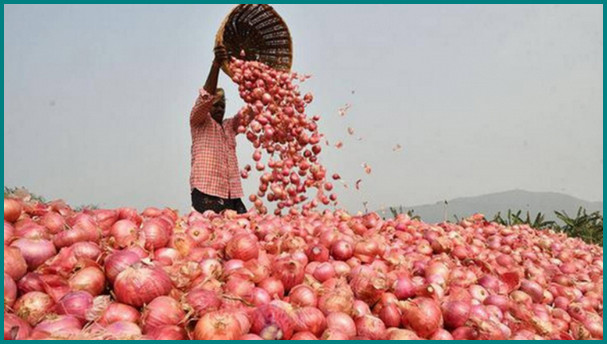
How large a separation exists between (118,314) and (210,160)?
4.40 metres

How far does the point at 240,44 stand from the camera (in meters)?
6.32

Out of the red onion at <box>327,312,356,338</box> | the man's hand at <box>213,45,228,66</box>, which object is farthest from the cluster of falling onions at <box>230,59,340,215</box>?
the red onion at <box>327,312,356,338</box>

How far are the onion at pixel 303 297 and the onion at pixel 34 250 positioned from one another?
115cm

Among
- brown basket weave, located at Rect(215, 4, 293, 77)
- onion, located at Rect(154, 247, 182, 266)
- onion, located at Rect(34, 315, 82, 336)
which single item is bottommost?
onion, located at Rect(34, 315, 82, 336)

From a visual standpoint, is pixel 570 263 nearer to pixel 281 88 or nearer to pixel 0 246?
pixel 281 88

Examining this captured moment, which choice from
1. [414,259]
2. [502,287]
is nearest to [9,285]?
[414,259]

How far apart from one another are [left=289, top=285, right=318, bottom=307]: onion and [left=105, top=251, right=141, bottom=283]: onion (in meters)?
0.69

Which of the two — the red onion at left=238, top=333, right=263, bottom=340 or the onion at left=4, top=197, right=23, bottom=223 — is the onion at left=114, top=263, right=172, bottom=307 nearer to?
the red onion at left=238, top=333, right=263, bottom=340

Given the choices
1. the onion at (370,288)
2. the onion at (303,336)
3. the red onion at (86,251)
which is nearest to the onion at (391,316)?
the onion at (370,288)

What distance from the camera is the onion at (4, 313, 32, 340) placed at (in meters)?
1.67

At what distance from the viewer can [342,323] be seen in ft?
6.53

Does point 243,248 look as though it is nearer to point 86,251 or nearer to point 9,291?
point 86,251

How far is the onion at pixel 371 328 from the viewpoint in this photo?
77.6 inches

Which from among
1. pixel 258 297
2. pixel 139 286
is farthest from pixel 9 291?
pixel 258 297
